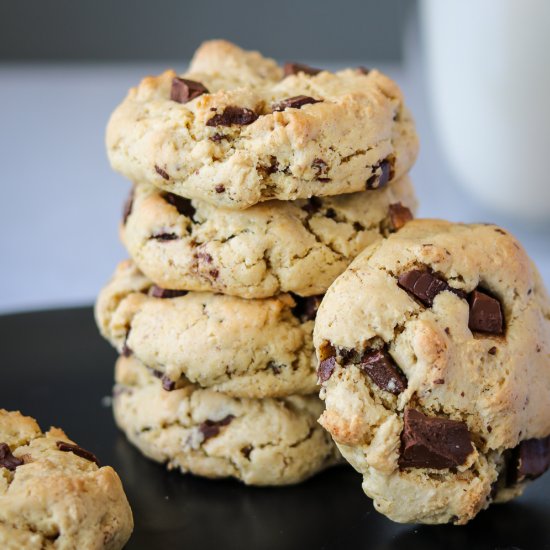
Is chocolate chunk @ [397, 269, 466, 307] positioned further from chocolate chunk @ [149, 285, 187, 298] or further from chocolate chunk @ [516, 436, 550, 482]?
chocolate chunk @ [149, 285, 187, 298]

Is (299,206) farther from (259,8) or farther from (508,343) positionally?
(259,8)

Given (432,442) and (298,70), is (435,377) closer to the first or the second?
(432,442)

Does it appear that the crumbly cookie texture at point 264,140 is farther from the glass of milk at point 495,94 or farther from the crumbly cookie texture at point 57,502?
the glass of milk at point 495,94

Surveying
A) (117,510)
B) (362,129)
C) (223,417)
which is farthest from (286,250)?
(117,510)

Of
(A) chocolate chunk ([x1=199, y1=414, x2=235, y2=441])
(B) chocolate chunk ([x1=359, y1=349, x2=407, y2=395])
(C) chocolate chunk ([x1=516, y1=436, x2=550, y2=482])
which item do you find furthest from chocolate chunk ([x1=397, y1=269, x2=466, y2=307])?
(A) chocolate chunk ([x1=199, y1=414, x2=235, y2=441])

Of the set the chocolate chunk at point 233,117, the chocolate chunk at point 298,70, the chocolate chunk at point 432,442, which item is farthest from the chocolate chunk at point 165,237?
the chocolate chunk at point 432,442
